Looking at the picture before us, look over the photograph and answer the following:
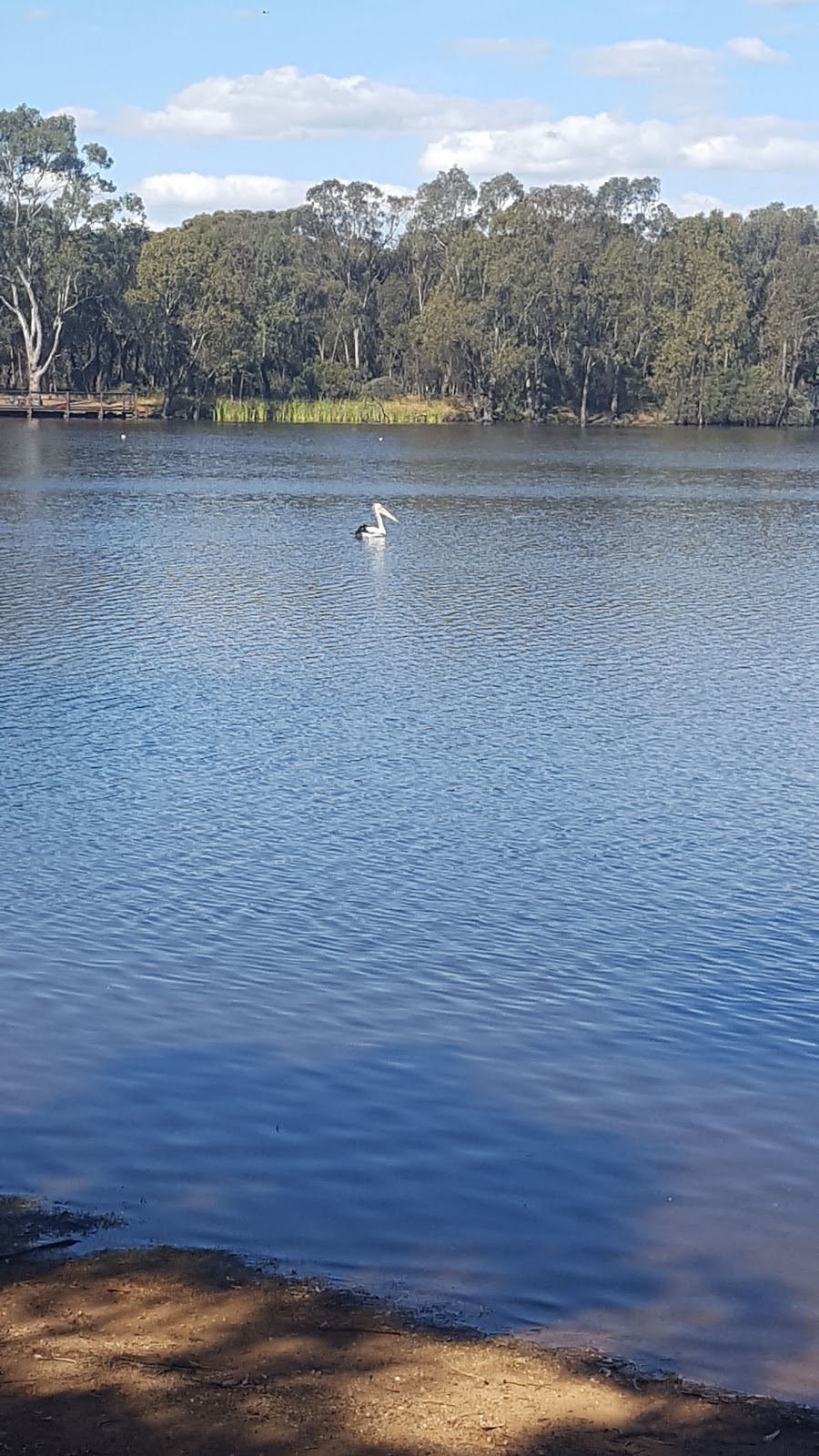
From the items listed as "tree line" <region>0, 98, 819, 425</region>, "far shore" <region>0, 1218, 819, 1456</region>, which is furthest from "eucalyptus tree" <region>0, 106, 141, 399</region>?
"far shore" <region>0, 1218, 819, 1456</region>

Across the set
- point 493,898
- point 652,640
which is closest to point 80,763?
point 493,898

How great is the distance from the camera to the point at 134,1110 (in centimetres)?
947

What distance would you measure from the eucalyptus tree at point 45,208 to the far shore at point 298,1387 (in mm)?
101533

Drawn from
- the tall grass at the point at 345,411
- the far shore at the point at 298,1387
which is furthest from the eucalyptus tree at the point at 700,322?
the far shore at the point at 298,1387

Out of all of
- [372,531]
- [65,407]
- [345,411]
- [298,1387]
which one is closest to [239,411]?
[345,411]

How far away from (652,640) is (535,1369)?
22.5m

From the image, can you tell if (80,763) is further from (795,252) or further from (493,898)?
(795,252)

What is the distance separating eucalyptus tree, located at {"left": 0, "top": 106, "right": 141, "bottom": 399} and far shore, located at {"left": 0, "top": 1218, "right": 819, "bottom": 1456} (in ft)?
333

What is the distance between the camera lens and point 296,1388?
5.91 meters

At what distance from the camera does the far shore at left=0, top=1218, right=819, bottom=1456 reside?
5.53 meters

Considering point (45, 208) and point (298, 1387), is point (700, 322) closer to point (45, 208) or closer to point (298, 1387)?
point (45, 208)

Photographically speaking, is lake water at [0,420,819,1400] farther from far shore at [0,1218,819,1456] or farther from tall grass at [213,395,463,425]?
tall grass at [213,395,463,425]

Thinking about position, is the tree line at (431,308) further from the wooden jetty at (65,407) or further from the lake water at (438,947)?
the lake water at (438,947)

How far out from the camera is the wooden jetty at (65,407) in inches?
4092
